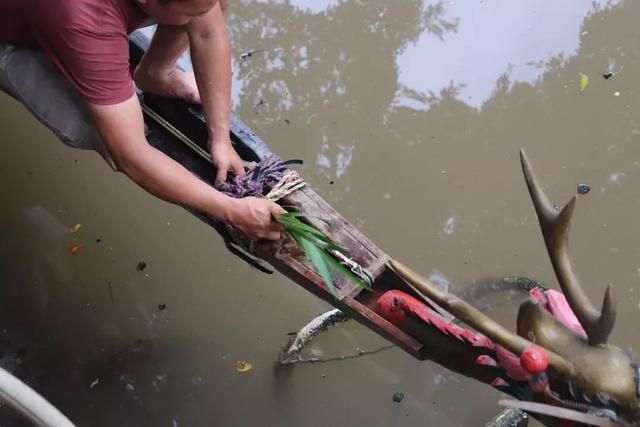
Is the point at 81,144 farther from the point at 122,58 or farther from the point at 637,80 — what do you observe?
the point at 637,80

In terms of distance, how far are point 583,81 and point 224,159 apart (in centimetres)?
189

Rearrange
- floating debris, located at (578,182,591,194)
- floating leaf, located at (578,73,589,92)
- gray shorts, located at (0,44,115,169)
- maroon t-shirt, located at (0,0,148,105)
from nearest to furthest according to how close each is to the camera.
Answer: maroon t-shirt, located at (0,0,148,105)
gray shorts, located at (0,44,115,169)
floating debris, located at (578,182,591,194)
floating leaf, located at (578,73,589,92)

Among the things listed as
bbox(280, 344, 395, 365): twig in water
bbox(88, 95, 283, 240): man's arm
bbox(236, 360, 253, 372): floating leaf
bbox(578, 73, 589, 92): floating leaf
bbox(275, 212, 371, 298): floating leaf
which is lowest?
bbox(236, 360, 253, 372): floating leaf

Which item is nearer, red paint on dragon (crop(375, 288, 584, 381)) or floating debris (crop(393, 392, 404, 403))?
red paint on dragon (crop(375, 288, 584, 381))

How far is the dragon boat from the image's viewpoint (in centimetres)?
134

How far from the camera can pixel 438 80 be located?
303 cm

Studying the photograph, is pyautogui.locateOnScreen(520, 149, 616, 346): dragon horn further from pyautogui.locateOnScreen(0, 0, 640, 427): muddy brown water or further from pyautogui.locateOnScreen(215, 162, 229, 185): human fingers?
pyautogui.locateOnScreen(0, 0, 640, 427): muddy brown water

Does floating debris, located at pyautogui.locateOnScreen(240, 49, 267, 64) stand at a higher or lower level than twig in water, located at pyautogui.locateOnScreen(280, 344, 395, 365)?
higher

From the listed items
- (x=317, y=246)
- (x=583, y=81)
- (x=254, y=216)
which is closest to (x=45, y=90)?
(x=254, y=216)

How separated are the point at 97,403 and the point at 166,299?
44 centimetres

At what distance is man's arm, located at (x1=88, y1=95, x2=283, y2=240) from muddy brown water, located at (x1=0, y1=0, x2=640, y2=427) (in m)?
0.92

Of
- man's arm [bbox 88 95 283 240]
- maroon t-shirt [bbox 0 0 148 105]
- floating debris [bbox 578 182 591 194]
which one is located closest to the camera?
maroon t-shirt [bbox 0 0 148 105]

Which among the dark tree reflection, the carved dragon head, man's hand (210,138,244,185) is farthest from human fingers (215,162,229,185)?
the dark tree reflection

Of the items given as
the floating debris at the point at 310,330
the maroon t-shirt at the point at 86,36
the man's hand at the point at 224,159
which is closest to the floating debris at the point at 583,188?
the floating debris at the point at 310,330
